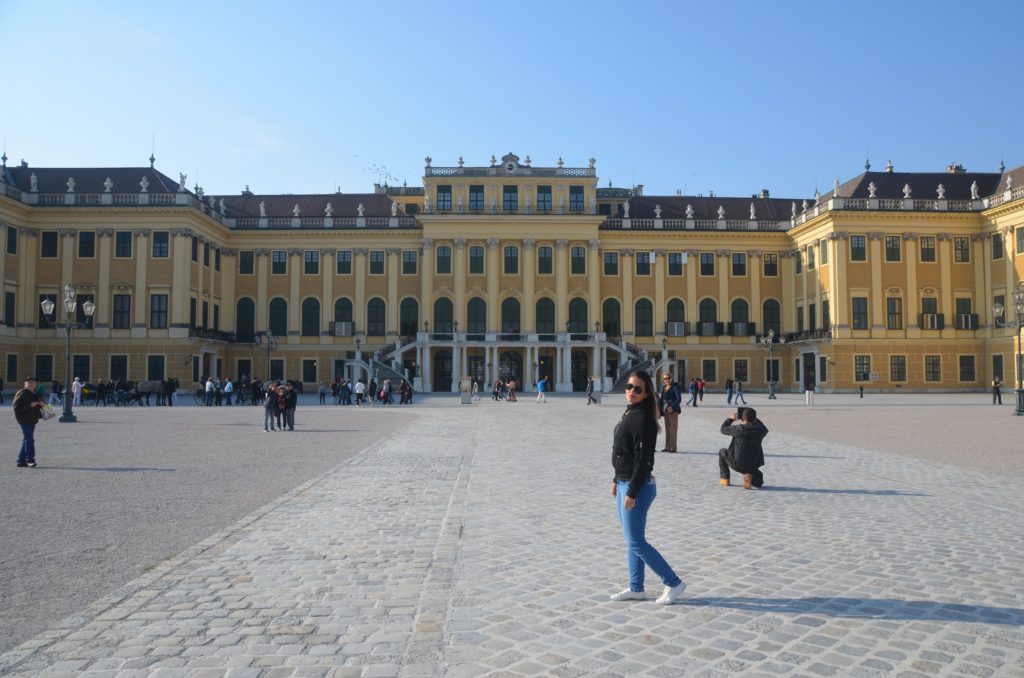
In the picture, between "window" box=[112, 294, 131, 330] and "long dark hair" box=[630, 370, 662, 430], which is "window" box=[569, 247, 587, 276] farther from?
"long dark hair" box=[630, 370, 662, 430]

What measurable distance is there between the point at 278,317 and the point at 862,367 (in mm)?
42152

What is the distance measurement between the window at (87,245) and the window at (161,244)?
4123 mm

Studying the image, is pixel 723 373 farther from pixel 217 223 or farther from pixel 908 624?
pixel 908 624

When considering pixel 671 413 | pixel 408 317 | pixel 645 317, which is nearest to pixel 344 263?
pixel 408 317

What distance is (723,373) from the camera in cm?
5897

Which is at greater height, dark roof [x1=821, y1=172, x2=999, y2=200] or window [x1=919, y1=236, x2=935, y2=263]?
dark roof [x1=821, y1=172, x2=999, y2=200]

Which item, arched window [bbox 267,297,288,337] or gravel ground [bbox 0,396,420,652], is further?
arched window [bbox 267,297,288,337]

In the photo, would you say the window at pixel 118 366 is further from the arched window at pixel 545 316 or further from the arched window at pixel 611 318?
the arched window at pixel 611 318

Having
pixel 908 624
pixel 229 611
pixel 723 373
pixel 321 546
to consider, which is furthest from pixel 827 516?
pixel 723 373

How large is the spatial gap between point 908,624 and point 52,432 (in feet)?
72.1

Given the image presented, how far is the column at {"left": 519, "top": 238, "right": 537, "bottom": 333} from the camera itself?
5834 centimetres

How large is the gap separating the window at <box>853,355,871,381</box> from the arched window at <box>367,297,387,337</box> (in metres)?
33.6

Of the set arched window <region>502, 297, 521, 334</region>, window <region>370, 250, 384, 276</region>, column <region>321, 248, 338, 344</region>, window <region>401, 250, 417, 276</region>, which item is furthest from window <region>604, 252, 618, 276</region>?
column <region>321, 248, 338, 344</region>

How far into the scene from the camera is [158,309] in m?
51.5
